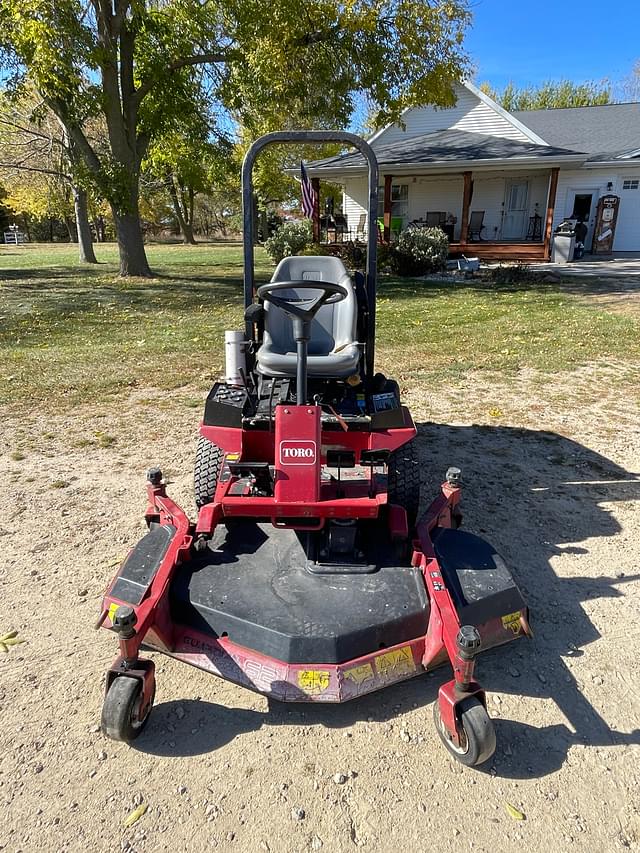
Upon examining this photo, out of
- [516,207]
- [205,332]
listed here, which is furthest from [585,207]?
[205,332]

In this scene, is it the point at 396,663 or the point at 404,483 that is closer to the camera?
the point at 396,663

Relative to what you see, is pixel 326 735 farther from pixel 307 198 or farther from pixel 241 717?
pixel 307 198

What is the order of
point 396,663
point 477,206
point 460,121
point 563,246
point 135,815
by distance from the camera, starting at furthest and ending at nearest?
point 477,206
point 460,121
point 563,246
point 396,663
point 135,815

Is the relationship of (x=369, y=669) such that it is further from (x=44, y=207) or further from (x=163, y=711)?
→ (x=44, y=207)

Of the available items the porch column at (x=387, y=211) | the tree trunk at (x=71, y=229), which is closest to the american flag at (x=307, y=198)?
the porch column at (x=387, y=211)

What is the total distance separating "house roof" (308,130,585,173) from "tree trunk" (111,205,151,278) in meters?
5.49

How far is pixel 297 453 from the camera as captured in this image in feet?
8.11

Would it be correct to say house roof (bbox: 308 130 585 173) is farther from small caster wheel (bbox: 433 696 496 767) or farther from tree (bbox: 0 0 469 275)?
small caster wheel (bbox: 433 696 496 767)

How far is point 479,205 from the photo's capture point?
1950 centimetres

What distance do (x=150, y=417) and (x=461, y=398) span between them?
2862 millimetres

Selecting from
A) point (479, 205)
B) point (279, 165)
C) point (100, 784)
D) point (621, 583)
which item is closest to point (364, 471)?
point (621, 583)

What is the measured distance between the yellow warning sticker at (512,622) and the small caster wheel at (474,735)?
0.47 metres

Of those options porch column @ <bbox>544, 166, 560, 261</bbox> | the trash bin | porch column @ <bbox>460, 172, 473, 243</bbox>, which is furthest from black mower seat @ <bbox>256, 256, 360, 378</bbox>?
the trash bin

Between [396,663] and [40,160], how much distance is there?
Result: 22907 mm
